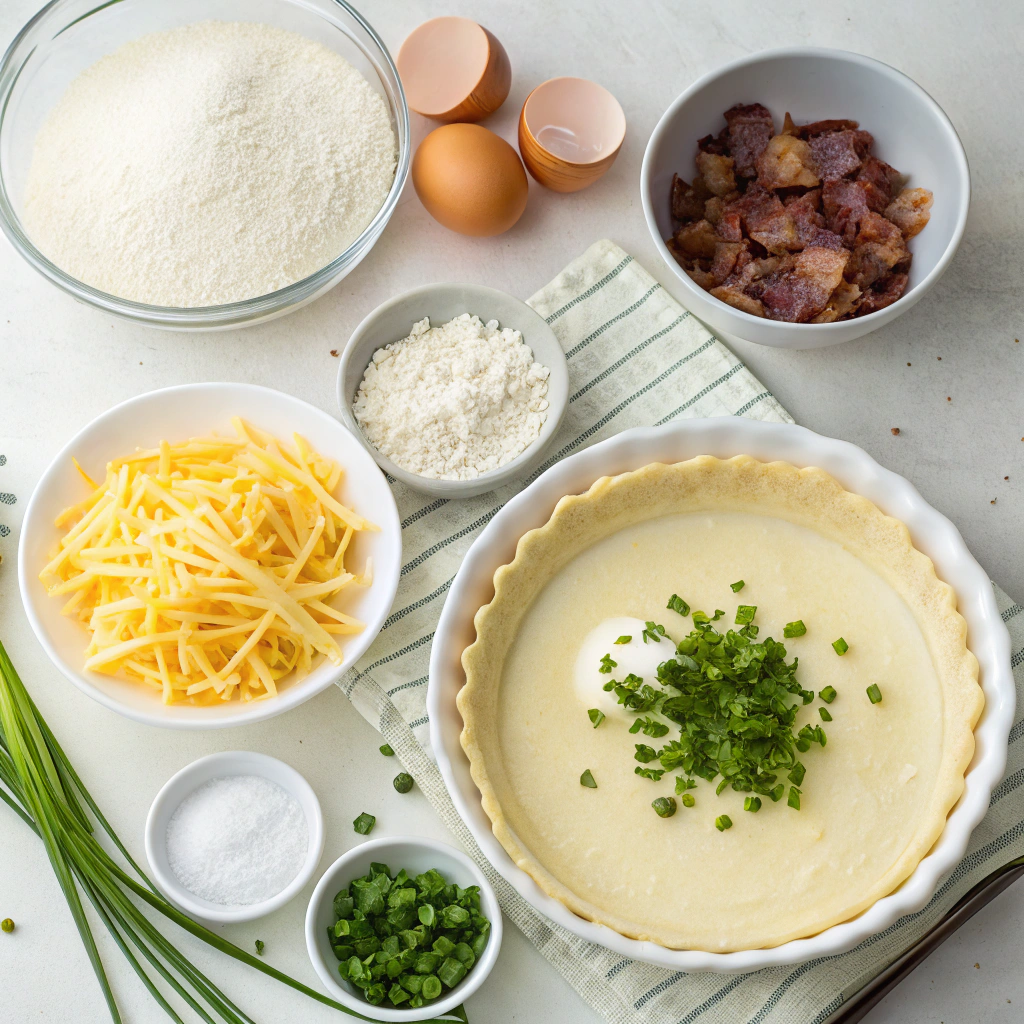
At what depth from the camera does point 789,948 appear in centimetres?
197

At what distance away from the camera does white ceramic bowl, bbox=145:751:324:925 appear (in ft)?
7.20

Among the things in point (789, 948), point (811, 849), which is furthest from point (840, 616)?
point (789, 948)

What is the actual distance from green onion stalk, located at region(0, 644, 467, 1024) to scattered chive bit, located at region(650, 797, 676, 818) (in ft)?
2.24

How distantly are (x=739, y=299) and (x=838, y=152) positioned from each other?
0.48 metres

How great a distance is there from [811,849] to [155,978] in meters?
1.61

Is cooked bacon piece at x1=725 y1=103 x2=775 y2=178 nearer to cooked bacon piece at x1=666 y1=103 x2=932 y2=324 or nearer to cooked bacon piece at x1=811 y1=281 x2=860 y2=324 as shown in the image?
cooked bacon piece at x1=666 y1=103 x2=932 y2=324

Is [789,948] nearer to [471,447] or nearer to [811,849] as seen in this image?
[811,849]

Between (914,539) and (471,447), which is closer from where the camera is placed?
(914,539)

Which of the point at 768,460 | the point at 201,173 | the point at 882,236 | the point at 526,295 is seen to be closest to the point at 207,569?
the point at 201,173

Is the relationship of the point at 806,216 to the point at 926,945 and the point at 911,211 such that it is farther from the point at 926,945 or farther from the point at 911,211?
the point at 926,945

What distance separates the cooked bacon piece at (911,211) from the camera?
237cm

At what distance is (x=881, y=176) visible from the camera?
7.91 ft

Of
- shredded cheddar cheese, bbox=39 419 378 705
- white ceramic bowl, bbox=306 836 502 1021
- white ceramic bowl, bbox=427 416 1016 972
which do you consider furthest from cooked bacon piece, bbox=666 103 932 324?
white ceramic bowl, bbox=306 836 502 1021

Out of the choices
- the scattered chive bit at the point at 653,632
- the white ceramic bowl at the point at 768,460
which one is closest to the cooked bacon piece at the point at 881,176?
the white ceramic bowl at the point at 768,460
